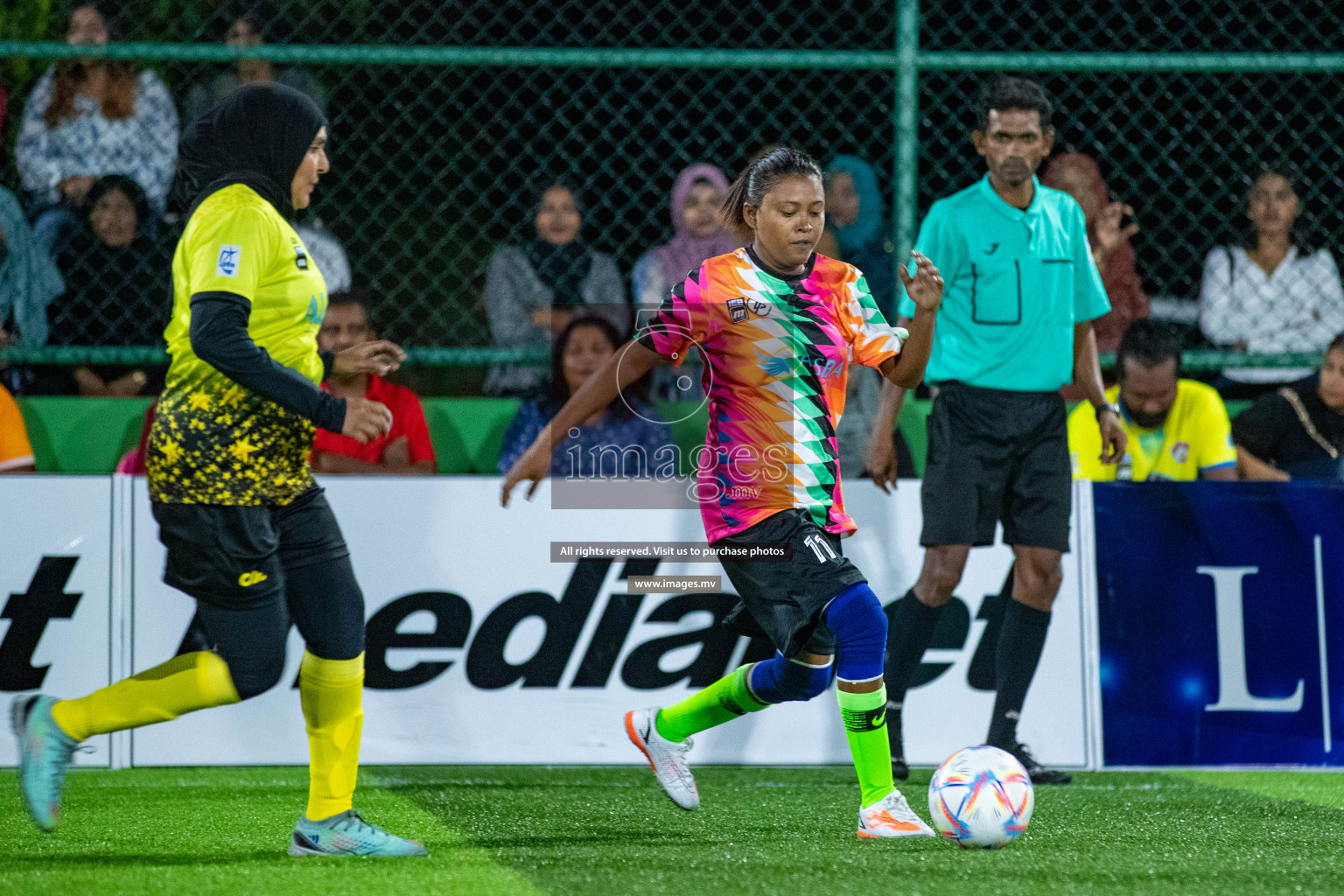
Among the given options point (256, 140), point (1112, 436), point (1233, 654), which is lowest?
point (1233, 654)

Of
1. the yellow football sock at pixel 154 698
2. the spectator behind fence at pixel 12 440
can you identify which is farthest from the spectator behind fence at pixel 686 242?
the yellow football sock at pixel 154 698

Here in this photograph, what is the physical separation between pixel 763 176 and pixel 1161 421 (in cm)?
261

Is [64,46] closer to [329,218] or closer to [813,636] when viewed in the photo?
[329,218]

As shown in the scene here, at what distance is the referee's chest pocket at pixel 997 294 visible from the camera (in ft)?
16.9

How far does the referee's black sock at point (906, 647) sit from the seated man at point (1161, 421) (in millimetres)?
1124

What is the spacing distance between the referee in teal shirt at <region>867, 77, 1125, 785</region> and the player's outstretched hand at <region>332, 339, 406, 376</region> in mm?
1955

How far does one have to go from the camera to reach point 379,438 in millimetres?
6035

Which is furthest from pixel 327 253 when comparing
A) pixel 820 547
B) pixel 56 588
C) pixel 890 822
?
pixel 890 822

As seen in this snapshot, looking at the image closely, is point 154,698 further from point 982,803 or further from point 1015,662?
point 1015,662

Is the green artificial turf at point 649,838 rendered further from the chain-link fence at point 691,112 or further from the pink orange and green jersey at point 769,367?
the chain-link fence at point 691,112

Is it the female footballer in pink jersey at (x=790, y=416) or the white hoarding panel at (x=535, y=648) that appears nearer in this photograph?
the female footballer in pink jersey at (x=790, y=416)

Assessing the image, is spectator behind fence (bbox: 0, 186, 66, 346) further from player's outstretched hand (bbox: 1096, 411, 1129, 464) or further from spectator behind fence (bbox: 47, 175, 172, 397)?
player's outstretched hand (bbox: 1096, 411, 1129, 464)

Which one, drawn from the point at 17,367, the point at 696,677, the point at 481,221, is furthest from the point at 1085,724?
the point at 17,367

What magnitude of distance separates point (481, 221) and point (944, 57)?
2.20 metres
